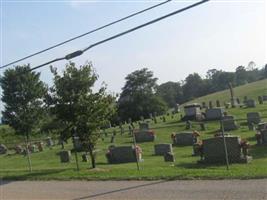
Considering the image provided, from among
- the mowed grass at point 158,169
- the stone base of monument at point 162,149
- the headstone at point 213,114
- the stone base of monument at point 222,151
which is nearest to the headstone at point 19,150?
the mowed grass at point 158,169

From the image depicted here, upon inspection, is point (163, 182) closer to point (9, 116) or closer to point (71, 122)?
point (71, 122)

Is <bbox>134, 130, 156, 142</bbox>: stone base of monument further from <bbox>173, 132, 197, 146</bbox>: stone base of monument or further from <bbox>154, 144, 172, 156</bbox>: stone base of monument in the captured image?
<bbox>154, 144, 172, 156</bbox>: stone base of monument

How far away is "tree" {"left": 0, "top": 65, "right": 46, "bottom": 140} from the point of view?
2095 inches

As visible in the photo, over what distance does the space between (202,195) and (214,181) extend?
69.5 inches

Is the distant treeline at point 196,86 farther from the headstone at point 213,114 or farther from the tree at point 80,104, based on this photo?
the tree at point 80,104

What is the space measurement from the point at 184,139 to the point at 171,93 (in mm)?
112140

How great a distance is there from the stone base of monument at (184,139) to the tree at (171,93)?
103 metres

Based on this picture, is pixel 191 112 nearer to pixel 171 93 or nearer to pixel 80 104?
pixel 80 104

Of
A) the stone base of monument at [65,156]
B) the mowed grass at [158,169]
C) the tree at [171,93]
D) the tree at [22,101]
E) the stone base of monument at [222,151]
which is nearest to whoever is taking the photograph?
the mowed grass at [158,169]

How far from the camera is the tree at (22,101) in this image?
5322 cm

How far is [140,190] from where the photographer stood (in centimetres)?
1370

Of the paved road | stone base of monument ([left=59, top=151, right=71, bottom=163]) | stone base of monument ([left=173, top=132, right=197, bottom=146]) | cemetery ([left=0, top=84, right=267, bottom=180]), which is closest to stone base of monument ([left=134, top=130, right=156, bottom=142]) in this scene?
cemetery ([left=0, top=84, right=267, bottom=180])

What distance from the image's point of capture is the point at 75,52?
39.4 feet

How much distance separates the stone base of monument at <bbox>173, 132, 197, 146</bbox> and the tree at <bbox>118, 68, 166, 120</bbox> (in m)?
64.5
